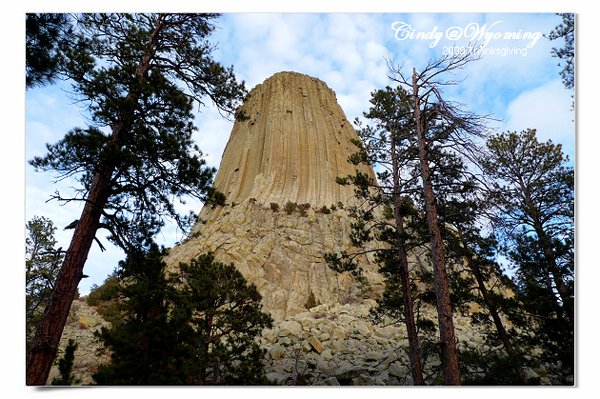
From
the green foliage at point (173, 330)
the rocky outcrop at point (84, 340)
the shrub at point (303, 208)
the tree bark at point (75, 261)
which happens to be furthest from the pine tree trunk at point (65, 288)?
the shrub at point (303, 208)

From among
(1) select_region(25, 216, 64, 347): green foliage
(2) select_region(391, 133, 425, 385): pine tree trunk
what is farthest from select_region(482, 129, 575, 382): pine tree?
(1) select_region(25, 216, 64, 347): green foliage

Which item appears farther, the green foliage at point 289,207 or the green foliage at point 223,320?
the green foliage at point 289,207

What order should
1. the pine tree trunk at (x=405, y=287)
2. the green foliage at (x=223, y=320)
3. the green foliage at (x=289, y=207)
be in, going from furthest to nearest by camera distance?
1. the green foliage at (x=289, y=207)
2. the pine tree trunk at (x=405, y=287)
3. the green foliage at (x=223, y=320)

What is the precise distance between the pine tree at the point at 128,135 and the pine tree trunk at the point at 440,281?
3232mm

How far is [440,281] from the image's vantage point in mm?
4891

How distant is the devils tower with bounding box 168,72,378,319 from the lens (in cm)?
1723

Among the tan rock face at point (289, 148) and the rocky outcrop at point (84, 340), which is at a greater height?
the tan rock face at point (289, 148)

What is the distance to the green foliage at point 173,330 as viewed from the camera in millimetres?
5219

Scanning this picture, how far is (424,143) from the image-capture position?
5.73 m

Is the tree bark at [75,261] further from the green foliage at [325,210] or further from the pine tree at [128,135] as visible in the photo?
the green foliage at [325,210]

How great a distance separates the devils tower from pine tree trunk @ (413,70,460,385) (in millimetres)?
4951
